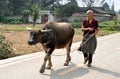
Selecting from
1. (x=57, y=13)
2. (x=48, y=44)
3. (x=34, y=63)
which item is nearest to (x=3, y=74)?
(x=48, y=44)

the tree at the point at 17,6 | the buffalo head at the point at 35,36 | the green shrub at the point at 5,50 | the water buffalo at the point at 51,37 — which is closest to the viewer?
the buffalo head at the point at 35,36

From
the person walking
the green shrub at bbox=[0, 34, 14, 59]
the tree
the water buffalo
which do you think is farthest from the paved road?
the tree

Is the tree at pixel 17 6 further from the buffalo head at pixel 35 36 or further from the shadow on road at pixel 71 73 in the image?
the buffalo head at pixel 35 36

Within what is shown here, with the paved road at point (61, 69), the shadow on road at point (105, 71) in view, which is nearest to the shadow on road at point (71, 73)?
the paved road at point (61, 69)

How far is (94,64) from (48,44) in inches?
107

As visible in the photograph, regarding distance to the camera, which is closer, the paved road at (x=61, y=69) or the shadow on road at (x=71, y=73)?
the shadow on road at (x=71, y=73)

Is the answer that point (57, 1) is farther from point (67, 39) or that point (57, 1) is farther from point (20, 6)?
point (67, 39)

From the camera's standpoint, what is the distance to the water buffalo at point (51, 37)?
9869mm

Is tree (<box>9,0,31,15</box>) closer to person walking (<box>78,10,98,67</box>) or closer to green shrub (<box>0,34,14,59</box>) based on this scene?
green shrub (<box>0,34,14,59</box>)

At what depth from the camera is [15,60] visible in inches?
513

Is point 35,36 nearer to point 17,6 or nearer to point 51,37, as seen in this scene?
point 51,37

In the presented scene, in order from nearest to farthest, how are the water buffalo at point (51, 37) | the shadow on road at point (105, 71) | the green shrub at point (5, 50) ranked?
1. the water buffalo at point (51, 37)
2. the shadow on road at point (105, 71)
3. the green shrub at point (5, 50)

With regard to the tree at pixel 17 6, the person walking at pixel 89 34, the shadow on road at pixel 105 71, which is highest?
the person walking at pixel 89 34

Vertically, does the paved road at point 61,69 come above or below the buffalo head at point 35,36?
below
